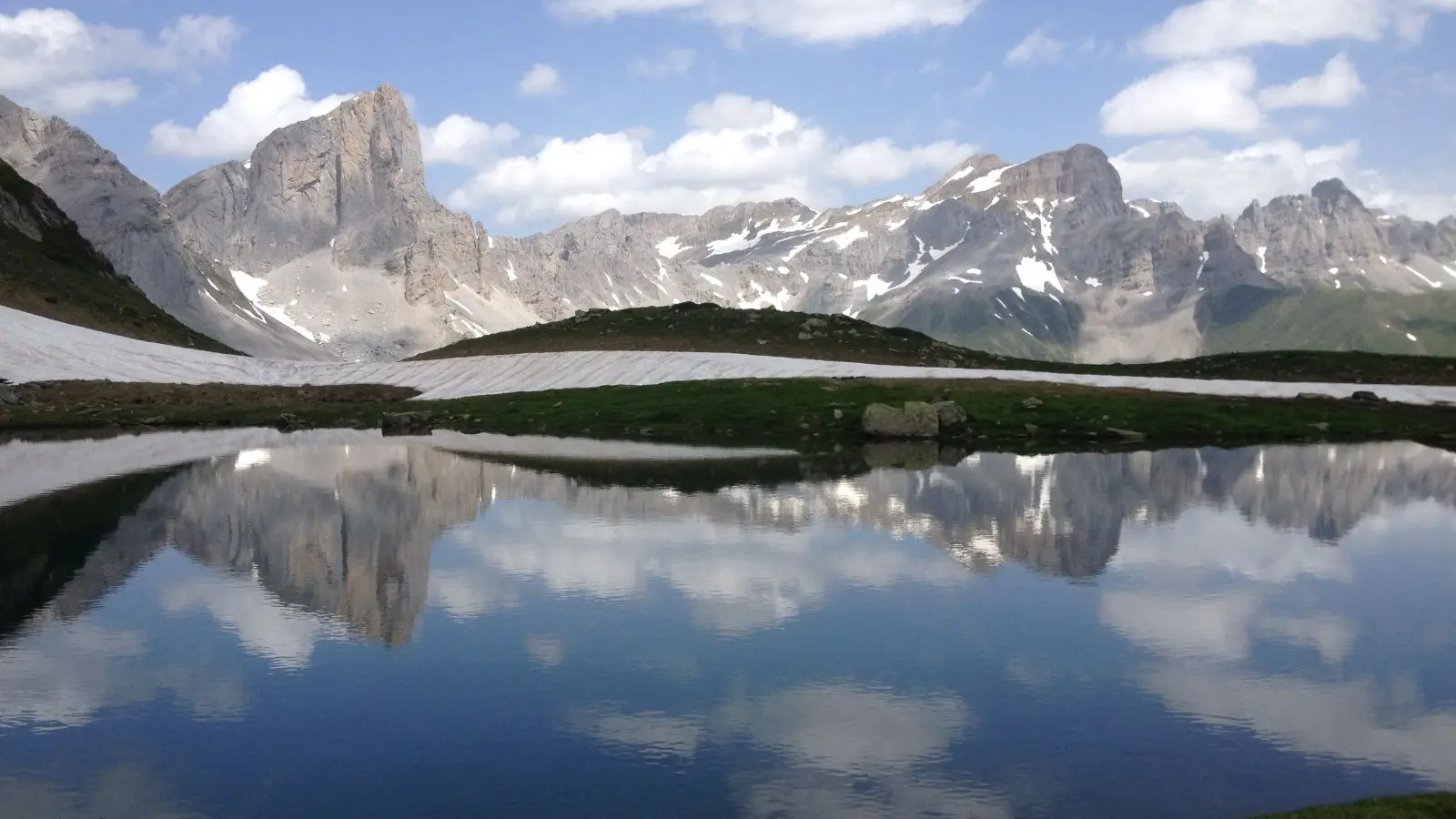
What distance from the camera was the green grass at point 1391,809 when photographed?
1441 cm

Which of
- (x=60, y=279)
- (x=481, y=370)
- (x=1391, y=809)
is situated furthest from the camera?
(x=60, y=279)

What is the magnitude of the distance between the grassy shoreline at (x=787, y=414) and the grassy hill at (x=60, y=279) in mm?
48014

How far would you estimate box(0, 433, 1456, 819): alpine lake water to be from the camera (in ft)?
53.3

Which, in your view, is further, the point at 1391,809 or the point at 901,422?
the point at 901,422

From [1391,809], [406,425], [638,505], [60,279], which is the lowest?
[1391,809]

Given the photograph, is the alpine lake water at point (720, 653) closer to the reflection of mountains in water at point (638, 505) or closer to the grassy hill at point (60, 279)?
the reflection of mountains in water at point (638, 505)

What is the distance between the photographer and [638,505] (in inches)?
1625

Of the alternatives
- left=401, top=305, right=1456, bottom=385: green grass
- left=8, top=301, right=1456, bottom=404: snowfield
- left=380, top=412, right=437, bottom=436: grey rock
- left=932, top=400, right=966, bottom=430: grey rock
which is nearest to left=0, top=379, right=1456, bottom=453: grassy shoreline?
left=932, top=400, right=966, bottom=430: grey rock

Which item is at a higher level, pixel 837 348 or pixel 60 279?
pixel 60 279

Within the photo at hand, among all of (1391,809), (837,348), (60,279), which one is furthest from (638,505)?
(60,279)

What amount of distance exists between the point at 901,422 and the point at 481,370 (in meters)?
44.3

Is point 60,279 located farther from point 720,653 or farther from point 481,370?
point 720,653

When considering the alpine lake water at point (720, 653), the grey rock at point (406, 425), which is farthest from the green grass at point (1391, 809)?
the grey rock at point (406, 425)

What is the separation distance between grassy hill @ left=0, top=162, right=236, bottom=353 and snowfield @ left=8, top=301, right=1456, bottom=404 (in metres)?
24.5
